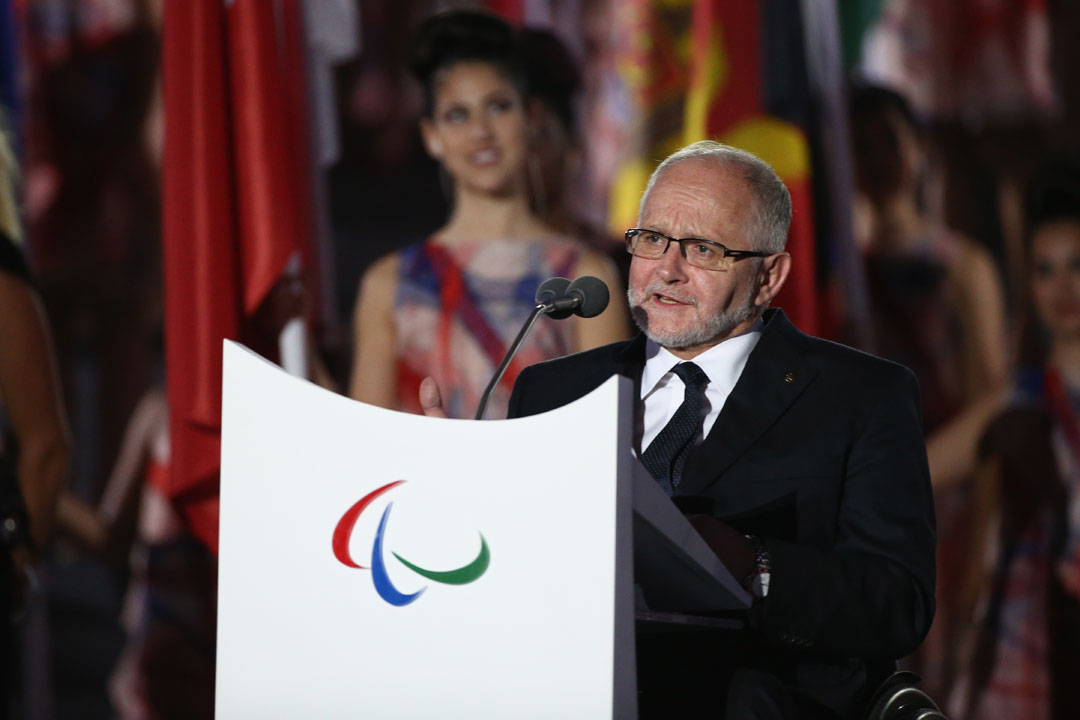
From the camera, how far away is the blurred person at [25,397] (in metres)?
3.94

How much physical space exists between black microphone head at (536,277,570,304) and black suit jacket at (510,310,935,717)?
0.38 meters

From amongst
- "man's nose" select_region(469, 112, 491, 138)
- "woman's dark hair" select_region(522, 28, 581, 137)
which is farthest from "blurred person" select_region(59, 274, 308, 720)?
"woman's dark hair" select_region(522, 28, 581, 137)

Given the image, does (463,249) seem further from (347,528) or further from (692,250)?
(347,528)

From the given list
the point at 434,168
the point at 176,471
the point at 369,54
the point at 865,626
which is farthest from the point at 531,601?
the point at 369,54

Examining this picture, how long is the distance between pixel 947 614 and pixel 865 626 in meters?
2.28

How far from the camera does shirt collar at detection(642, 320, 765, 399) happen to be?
221 cm

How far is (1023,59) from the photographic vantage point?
13.5 ft

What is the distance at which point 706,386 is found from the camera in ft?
7.24

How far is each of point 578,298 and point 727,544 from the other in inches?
17.9

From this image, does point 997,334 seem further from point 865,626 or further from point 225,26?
point 225,26

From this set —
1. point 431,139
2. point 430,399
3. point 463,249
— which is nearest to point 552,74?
point 431,139

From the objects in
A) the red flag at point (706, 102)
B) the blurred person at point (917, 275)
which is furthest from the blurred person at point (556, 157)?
the blurred person at point (917, 275)

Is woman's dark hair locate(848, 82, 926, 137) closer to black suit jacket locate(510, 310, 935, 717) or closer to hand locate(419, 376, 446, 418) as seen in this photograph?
black suit jacket locate(510, 310, 935, 717)

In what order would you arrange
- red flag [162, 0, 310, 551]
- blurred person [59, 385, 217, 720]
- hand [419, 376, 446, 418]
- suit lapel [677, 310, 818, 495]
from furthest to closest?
1. blurred person [59, 385, 217, 720]
2. red flag [162, 0, 310, 551]
3. suit lapel [677, 310, 818, 495]
4. hand [419, 376, 446, 418]
